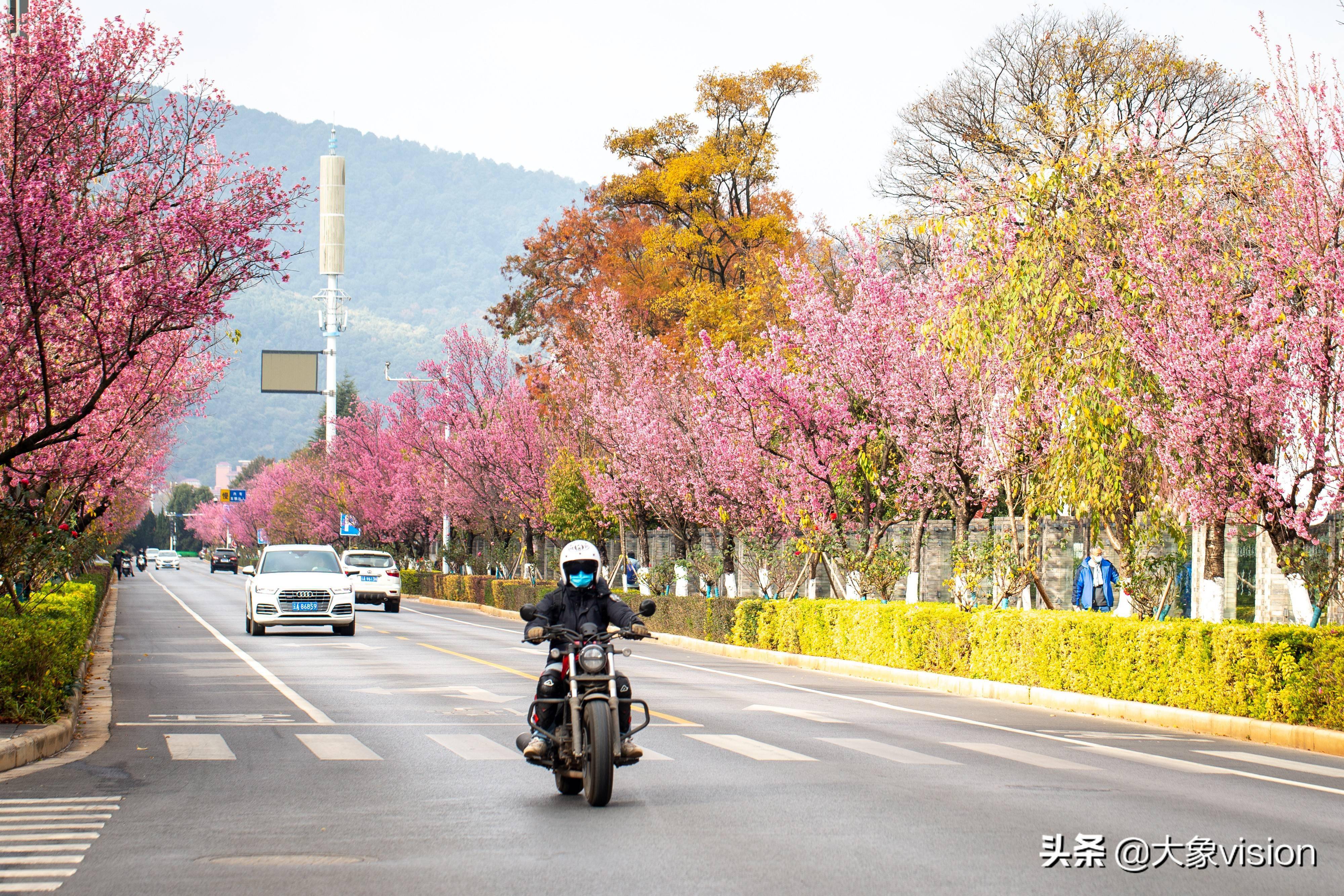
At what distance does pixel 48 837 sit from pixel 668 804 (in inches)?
→ 150

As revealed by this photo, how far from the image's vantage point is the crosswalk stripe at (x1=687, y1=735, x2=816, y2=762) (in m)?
13.3

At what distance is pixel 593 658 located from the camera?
34.0 ft

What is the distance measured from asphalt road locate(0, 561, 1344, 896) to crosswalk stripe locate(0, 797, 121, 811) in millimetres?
38

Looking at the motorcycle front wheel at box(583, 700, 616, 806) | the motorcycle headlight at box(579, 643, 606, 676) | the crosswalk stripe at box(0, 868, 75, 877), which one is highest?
the motorcycle headlight at box(579, 643, 606, 676)

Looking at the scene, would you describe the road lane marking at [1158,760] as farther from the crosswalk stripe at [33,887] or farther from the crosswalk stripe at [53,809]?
the crosswalk stripe at [33,887]

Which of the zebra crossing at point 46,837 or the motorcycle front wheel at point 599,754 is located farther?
the motorcycle front wheel at point 599,754

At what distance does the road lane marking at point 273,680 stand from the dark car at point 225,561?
2931 inches

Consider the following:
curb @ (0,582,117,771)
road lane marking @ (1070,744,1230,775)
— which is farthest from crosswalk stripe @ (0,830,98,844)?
road lane marking @ (1070,744,1230,775)

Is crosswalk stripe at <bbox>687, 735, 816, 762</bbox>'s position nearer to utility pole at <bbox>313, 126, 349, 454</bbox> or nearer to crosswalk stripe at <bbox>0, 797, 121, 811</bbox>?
crosswalk stripe at <bbox>0, 797, 121, 811</bbox>

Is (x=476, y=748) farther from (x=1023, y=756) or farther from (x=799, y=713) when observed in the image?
(x=799, y=713)

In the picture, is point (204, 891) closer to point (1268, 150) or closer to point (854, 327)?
point (1268, 150)

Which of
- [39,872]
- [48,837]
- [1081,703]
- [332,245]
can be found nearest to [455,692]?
[1081,703]

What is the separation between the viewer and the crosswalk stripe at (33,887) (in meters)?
7.47

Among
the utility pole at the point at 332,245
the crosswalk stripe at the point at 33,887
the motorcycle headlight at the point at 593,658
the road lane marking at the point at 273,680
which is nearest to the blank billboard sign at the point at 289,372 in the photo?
the utility pole at the point at 332,245
